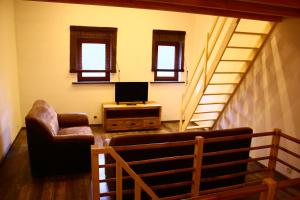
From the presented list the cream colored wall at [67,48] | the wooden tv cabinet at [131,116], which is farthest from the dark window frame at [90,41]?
the wooden tv cabinet at [131,116]

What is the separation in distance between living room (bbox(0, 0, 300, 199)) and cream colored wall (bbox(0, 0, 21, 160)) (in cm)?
2

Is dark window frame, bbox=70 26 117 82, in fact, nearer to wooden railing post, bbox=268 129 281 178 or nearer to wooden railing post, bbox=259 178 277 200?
wooden railing post, bbox=268 129 281 178

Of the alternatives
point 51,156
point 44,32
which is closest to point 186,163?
point 51,156

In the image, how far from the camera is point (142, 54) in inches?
229

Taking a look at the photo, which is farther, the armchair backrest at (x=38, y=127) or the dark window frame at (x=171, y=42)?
the dark window frame at (x=171, y=42)

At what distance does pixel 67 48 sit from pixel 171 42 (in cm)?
239

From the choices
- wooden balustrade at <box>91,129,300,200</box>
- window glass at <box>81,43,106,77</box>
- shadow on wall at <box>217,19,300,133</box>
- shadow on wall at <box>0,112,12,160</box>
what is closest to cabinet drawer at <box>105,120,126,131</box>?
window glass at <box>81,43,106,77</box>

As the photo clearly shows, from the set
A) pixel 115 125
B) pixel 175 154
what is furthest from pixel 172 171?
pixel 115 125

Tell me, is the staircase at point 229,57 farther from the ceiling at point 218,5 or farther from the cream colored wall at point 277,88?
the ceiling at point 218,5

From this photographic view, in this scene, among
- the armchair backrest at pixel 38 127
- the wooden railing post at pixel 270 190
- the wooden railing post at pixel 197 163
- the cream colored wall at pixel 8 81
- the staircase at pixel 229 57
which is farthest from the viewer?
the cream colored wall at pixel 8 81

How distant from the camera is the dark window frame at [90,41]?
529 cm

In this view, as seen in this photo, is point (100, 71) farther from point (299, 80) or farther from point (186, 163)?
point (299, 80)

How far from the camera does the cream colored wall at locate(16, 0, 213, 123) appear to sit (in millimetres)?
5082

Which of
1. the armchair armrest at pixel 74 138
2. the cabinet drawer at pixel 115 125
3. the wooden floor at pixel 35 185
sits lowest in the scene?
the wooden floor at pixel 35 185
